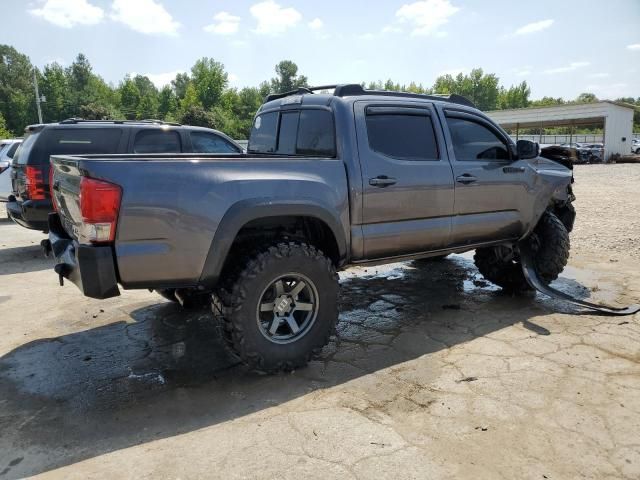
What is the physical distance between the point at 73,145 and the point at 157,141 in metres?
1.20

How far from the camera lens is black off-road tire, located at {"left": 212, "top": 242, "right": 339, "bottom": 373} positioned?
3.30 meters

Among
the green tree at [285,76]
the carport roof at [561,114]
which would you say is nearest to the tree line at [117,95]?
the green tree at [285,76]

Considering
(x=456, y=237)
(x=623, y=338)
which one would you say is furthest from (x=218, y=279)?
(x=623, y=338)

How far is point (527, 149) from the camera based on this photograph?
491 centimetres

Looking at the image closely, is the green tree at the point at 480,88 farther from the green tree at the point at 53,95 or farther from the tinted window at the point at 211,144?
the tinted window at the point at 211,144

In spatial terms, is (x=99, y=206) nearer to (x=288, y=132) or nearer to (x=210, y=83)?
(x=288, y=132)

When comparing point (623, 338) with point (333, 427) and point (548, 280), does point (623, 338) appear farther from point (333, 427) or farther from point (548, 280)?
point (333, 427)

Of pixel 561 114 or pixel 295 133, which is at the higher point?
pixel 561 114

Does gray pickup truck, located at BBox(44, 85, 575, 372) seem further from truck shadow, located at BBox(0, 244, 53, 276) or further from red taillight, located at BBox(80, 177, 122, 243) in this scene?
truck shadow, located at BBox(0, 244, 53, 276)

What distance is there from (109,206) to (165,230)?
0.35 metres

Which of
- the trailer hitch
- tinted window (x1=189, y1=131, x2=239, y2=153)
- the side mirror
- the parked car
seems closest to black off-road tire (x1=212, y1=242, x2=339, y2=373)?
the trailer hitch

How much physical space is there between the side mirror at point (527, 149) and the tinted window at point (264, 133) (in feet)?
8.04

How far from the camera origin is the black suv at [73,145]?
22.2ft

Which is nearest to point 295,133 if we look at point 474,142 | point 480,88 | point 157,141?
point 474,142
